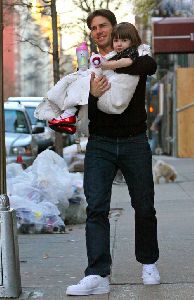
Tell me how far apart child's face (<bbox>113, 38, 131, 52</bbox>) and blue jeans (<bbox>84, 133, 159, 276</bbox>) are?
0.62 m

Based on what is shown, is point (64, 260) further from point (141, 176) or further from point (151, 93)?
point (151, 93)

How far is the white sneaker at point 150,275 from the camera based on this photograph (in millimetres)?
5531

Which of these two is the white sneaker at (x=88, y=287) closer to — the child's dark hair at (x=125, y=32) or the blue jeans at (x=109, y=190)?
the blue jeans at (x=109, y=190)

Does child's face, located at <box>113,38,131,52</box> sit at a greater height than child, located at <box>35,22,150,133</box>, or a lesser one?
greater

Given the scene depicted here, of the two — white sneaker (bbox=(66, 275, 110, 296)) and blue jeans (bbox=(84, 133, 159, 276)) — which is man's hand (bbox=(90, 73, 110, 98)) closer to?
blue jeans (bbox=(84, 133, 159, 276))

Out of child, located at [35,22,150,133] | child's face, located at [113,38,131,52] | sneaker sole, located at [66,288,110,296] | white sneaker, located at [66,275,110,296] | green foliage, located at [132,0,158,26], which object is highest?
green foliage, located at [132,0,158,26]

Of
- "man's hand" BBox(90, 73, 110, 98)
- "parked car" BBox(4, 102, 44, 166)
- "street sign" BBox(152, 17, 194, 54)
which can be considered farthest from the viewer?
"street sign" BBox(152, 17, 194, 54)

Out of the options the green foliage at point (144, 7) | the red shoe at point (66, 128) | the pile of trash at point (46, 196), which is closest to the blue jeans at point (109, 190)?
the red shoe at point (66, 128)

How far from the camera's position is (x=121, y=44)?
5.29m

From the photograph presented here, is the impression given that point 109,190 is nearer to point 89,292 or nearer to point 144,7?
point 89,292

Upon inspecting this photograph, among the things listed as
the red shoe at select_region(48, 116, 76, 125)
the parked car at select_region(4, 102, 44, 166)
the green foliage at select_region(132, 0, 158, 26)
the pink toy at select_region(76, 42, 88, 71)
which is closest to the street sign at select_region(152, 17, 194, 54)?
the green foliage at select_region(132, 0, 158, 26)

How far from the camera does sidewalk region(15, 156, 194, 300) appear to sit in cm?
540

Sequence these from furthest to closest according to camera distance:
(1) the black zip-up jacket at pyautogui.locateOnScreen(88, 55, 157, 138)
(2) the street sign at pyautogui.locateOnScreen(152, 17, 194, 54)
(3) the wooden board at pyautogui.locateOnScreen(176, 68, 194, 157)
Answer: (3) the wooden board at pyautogui.locateOnScreen(176, 68, 194, 157)
(2) the street sign at pyautogui.locateOnScreen(152, 17, 194, 54)
(1) the black zip-up jacket at pyautogui.locateOnScreen(88, 55, 157, 138)

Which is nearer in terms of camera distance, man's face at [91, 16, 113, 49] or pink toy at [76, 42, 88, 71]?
pink toy at [76, 42, 88, 71]
